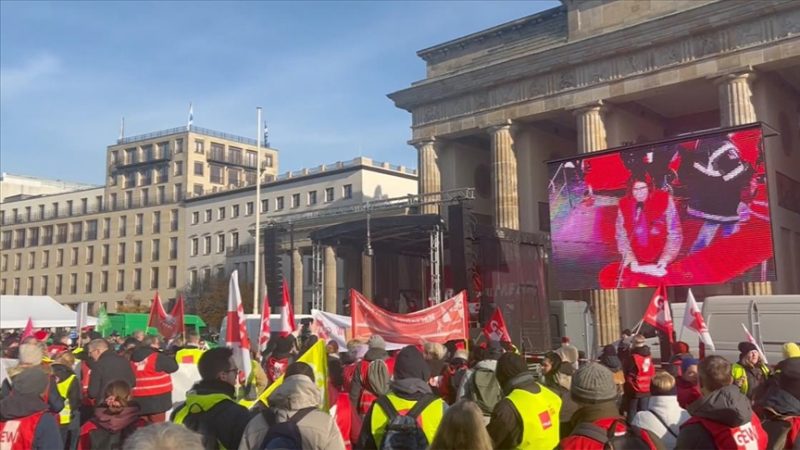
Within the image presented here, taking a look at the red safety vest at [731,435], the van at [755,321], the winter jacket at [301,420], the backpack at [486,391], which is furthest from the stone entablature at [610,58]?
the winter jacket at [301,420]

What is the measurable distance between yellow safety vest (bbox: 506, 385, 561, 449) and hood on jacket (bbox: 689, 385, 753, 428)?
2.86 ft

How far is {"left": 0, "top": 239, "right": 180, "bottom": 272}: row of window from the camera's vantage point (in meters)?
73.6

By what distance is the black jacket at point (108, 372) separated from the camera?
23.7ft

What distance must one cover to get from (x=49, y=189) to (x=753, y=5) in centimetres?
9865

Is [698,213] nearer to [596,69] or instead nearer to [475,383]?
[596,69]

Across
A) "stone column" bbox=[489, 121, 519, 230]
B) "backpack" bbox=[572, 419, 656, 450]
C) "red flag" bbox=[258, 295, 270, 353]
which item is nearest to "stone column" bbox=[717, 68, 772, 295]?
"stone column" bbox=[489, 121, 519, 230]

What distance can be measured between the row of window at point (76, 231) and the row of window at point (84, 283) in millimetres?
3816

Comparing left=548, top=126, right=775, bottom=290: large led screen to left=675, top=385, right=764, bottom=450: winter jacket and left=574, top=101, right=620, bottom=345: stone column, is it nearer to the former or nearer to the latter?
left=574, top=101, right=620, bottom=345: stone column

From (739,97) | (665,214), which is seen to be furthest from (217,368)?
(739,97)

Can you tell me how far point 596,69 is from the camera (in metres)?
34.3

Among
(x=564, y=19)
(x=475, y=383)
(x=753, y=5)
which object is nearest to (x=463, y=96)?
(x=564, y=19)

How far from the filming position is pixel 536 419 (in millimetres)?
4871

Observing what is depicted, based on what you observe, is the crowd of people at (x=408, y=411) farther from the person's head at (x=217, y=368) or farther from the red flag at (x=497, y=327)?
the red flag at (x=497, y=327)

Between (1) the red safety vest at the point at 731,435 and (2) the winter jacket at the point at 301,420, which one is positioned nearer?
(2) the winter jacket at the point at 301,420
